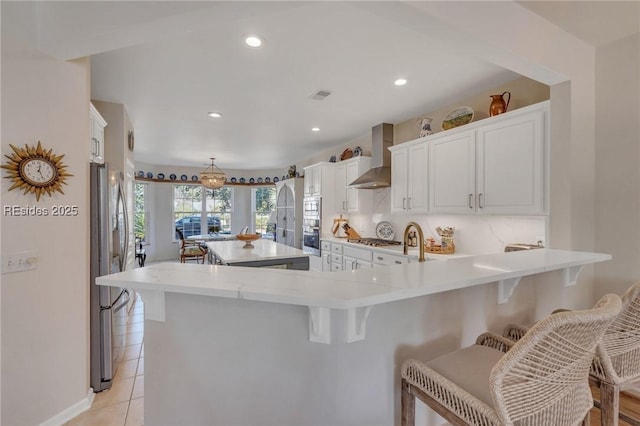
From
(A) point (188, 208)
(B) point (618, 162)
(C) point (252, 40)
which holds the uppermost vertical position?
(C) point (252, 40)

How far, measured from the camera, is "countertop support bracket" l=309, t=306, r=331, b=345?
3.94 ft

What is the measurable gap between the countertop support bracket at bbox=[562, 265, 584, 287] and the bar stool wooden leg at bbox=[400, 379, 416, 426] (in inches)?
60.3

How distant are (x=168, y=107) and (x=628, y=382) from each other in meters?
4.48

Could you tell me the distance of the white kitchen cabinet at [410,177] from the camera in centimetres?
356

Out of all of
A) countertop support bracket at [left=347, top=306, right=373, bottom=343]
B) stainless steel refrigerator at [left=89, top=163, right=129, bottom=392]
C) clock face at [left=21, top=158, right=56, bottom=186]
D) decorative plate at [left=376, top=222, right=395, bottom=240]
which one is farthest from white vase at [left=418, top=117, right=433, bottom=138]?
clock face at [left=21, top=158, right=56, bottom=186]

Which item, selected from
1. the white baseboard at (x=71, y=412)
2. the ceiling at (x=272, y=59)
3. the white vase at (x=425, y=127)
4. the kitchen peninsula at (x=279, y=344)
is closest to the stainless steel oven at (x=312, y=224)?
the ceiling at (x=272, y=59)

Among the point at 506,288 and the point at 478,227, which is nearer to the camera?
the point at 506,288

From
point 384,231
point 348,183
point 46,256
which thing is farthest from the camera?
point 348,183

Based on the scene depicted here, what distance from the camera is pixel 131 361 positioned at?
264 cm

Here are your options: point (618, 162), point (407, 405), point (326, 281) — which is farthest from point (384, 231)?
point (326, 281)

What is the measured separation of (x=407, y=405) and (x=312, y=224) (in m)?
4.46

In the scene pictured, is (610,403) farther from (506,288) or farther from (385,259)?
(385,259)

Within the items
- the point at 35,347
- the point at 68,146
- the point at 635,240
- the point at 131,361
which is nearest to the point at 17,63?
the point at 68,146

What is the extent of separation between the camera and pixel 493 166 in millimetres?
2754
